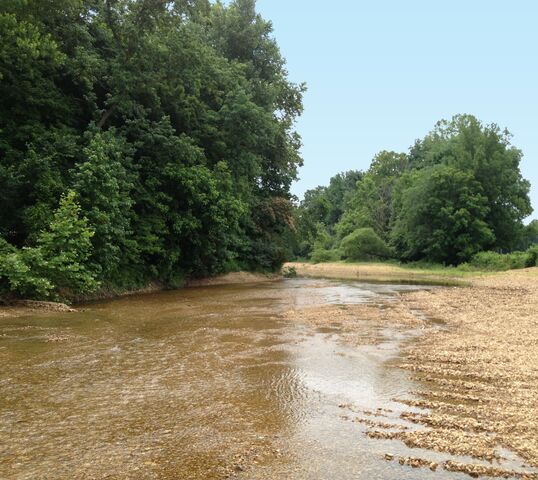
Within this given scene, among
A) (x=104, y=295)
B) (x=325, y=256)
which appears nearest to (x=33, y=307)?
(x=104, y=295)

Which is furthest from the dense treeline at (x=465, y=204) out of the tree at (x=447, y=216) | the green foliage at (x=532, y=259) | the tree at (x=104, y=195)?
the tree at (x=104, y=195)

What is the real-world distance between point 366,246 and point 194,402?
202 ft

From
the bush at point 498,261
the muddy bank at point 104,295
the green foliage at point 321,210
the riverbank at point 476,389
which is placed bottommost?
the riverbank at point 476,389

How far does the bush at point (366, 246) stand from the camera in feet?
214

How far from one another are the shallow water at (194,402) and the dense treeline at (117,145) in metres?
6.55

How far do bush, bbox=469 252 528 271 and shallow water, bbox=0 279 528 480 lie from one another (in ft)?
113

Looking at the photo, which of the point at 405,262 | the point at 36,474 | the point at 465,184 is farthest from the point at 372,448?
the point at 405,262

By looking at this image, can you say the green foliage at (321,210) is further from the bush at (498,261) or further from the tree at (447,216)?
the bush at (498,261)

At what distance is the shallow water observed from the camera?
427cm

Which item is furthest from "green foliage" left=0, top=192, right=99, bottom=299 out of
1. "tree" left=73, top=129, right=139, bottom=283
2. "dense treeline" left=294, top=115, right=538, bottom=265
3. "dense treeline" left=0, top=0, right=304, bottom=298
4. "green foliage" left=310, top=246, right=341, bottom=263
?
"green foliage" left=310, top=246, right=341, bottom=263

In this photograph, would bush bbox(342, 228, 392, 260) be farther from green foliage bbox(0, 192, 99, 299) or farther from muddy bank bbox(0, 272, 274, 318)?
green foliage bbox(0, 192, 99, 299)

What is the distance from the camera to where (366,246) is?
216 ft

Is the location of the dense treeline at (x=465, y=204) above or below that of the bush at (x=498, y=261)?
above

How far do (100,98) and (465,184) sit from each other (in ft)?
135
